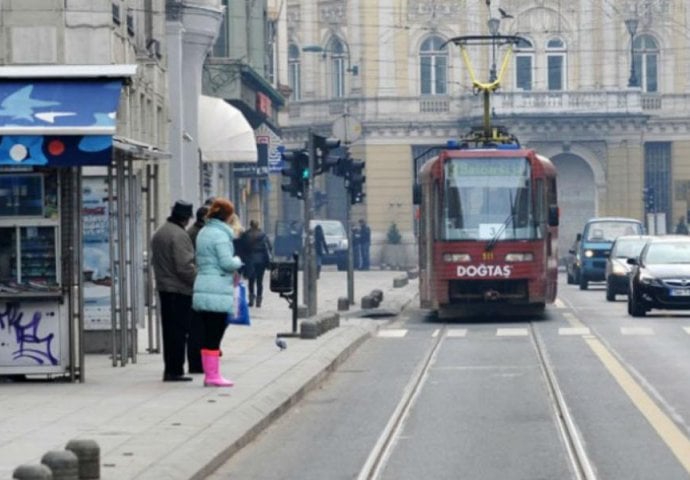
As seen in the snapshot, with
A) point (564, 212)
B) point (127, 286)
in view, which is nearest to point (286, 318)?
point (127, 286)

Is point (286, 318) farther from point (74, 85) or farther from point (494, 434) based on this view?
point (494, 434)

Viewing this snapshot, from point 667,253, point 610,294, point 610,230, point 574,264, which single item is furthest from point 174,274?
point 574,264

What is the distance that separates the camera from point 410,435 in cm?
1764

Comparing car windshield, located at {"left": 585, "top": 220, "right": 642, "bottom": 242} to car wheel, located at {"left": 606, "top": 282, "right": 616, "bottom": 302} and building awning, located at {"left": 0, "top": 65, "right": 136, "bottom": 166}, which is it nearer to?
car wheel, located at {"left": 606, "top": 282, "right": 616, "bottom": 302}

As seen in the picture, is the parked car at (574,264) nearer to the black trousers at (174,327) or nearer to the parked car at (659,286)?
the parked car at (659,286)

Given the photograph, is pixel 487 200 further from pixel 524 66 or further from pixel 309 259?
pixel 524 66

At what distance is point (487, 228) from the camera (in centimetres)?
3859

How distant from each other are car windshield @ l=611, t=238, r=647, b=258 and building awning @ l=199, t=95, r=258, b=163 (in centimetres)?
863

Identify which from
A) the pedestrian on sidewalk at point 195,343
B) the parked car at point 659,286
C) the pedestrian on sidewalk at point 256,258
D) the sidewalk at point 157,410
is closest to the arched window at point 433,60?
the pedestrian on sidewalk at point 256,258

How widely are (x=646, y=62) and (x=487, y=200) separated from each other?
5852cm

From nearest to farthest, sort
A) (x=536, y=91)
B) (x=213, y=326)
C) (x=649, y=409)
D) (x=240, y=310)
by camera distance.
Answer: (x=649, y=409), (x=213, y=326), (x=240, y=310), (x=536, y=91)

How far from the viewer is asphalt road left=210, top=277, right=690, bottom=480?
1531 cm

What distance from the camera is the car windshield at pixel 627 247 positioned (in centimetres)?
5159

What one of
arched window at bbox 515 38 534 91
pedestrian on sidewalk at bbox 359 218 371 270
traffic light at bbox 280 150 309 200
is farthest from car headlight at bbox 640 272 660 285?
arched window at bbox 515 38 534 91
